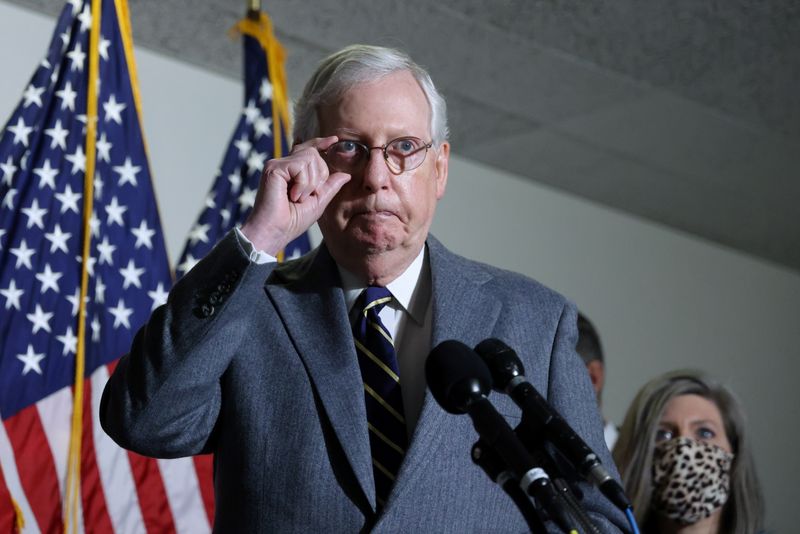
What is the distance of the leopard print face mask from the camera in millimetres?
3010

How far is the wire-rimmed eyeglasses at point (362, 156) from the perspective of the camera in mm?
1611

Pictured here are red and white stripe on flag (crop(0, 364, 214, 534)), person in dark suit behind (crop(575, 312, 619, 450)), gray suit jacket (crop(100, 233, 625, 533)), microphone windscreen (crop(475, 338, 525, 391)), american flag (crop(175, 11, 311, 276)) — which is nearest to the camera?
microphone windscreen (crop(475, 338, 525, 391))

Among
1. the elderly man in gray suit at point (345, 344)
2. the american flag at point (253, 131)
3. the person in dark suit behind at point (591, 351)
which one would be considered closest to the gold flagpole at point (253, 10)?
the american flag at point (253, 131)

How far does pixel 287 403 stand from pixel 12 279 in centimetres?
163

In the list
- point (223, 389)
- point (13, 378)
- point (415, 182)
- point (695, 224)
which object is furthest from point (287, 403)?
point (695, 224)

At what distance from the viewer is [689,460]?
307cm

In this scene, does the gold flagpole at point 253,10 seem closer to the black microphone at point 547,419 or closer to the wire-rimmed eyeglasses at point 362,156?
the wire-rimmed eyeglasses at point 362,156

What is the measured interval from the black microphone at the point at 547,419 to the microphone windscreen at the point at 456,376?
0.03m

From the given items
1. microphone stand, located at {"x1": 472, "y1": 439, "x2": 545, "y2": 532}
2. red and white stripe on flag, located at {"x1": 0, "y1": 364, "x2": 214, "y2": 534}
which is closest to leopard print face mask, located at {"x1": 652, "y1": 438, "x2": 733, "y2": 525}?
red and white stripe on flag, located at {"x1": 0, "y1": 364, "x2": 214, "y2": 534}

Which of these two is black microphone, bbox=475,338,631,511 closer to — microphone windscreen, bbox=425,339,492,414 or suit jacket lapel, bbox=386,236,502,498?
microphone windscreen, bbox=425,339,492,414

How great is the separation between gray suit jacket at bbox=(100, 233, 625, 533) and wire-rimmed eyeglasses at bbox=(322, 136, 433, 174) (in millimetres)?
196

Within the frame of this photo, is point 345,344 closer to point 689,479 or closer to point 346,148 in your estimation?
point 346,148

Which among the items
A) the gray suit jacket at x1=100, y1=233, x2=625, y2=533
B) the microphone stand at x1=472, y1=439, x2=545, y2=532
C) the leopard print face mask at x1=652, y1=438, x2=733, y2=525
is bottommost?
the leopard print face mask at x1=652, y1=438, x2=733, y2=525

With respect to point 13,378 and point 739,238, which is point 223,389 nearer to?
point 13,378
